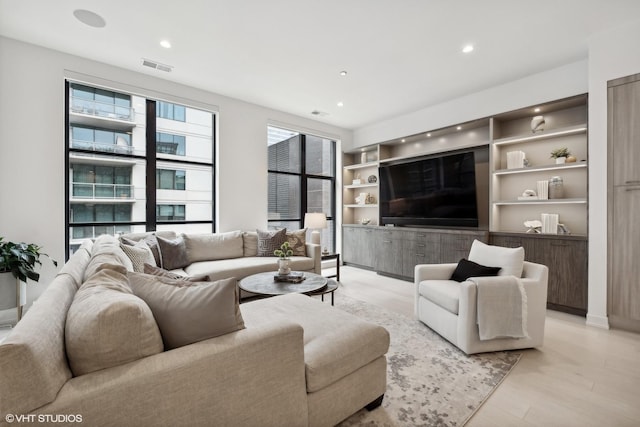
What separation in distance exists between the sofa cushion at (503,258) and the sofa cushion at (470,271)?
0.07 meters

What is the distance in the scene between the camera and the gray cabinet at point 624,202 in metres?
2.61

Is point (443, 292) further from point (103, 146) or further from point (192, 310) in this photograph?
point (103, 146)

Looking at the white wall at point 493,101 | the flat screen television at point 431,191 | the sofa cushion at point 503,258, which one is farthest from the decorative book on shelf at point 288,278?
the white wall at point 493,101

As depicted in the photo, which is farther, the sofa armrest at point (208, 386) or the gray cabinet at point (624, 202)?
the gray cabinet at point (624, 202)

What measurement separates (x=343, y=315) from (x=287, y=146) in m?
3.99

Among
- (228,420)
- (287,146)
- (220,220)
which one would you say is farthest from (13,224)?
(287,146)

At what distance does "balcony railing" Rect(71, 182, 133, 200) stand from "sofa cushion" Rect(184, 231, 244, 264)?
915 mm

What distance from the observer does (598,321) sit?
9.14 feet

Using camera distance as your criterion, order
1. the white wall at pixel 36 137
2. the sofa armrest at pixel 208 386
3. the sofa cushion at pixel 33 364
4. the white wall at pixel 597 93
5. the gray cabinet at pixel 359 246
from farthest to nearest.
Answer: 1. the gray cabinet at pixel 359 246
2. the white wall at pixel 36 137
3. the white wall at pixel 597 93
4. the sofa armrest at pixel 208 386
5. the sofa cushion at pixel 33 364

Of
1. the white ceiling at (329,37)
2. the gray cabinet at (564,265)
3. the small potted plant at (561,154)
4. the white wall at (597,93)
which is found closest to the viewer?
the white ceiling at (329,37)

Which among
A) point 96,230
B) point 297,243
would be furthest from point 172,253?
point 297,243

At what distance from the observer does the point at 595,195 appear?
282cm

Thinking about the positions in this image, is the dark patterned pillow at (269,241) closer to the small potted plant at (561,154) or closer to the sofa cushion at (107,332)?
the sofa cushion at (107,332)

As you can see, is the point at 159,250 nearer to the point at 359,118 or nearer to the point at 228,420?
the point at 228,420
